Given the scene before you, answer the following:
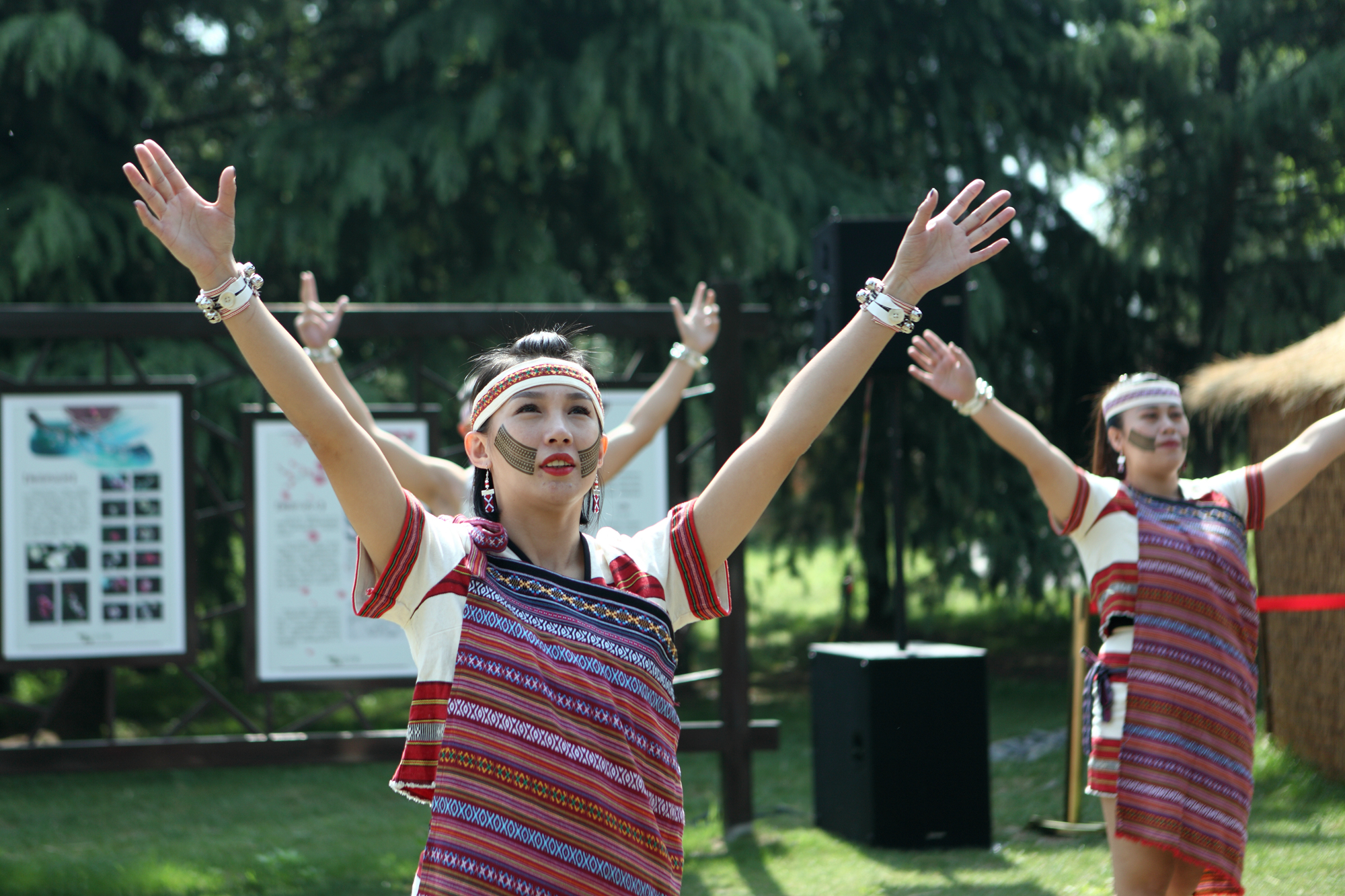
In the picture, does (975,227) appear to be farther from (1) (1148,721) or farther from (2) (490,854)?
(1) (1148,721)

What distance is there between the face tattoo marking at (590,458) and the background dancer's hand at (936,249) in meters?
0.52

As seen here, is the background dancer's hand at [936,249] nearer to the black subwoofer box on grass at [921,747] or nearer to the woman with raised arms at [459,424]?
the woman with raised arms at [459,424]

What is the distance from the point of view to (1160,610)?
11.3ft

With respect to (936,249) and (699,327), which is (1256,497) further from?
(936,249)

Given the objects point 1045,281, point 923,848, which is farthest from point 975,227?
point 1045,281

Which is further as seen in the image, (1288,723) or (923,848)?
(1288,723)

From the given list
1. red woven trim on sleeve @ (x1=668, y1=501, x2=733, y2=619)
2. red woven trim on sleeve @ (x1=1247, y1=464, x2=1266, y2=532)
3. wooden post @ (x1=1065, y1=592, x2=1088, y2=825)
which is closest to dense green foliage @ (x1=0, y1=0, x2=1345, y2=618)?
wooden post @ (x1=1065, y1=592, x2=1088, y2=825)

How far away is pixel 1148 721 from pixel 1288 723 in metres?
3.95

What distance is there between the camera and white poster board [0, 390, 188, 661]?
5160 millimetres

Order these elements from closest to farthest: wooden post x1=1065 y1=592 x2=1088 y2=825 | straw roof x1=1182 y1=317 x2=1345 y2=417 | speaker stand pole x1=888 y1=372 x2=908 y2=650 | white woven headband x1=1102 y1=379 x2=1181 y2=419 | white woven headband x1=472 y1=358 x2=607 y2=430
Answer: white woven headband x1=472 y1=358 x2=607 y2=430, white woven headband x1=1102 y1=379 x2=1181 y2=419, speaker stand pole x1=888 y1=372 x2=908 y2=650, wooden post x1=1065 y1=592 x2=1088 y2=825, straw roof x1=1182 y1=317 x2=1345 y2=417

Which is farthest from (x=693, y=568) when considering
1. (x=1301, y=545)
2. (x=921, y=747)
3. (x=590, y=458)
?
(x=1301, y=545)

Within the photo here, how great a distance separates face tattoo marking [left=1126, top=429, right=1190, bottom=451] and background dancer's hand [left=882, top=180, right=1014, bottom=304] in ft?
6.01

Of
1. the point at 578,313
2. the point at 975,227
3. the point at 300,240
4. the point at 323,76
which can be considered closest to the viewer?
the point at 975,227

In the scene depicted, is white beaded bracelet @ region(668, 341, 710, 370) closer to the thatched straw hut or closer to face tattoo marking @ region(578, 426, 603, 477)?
face tattoo marking @ region(578, 426, 603, 477)
